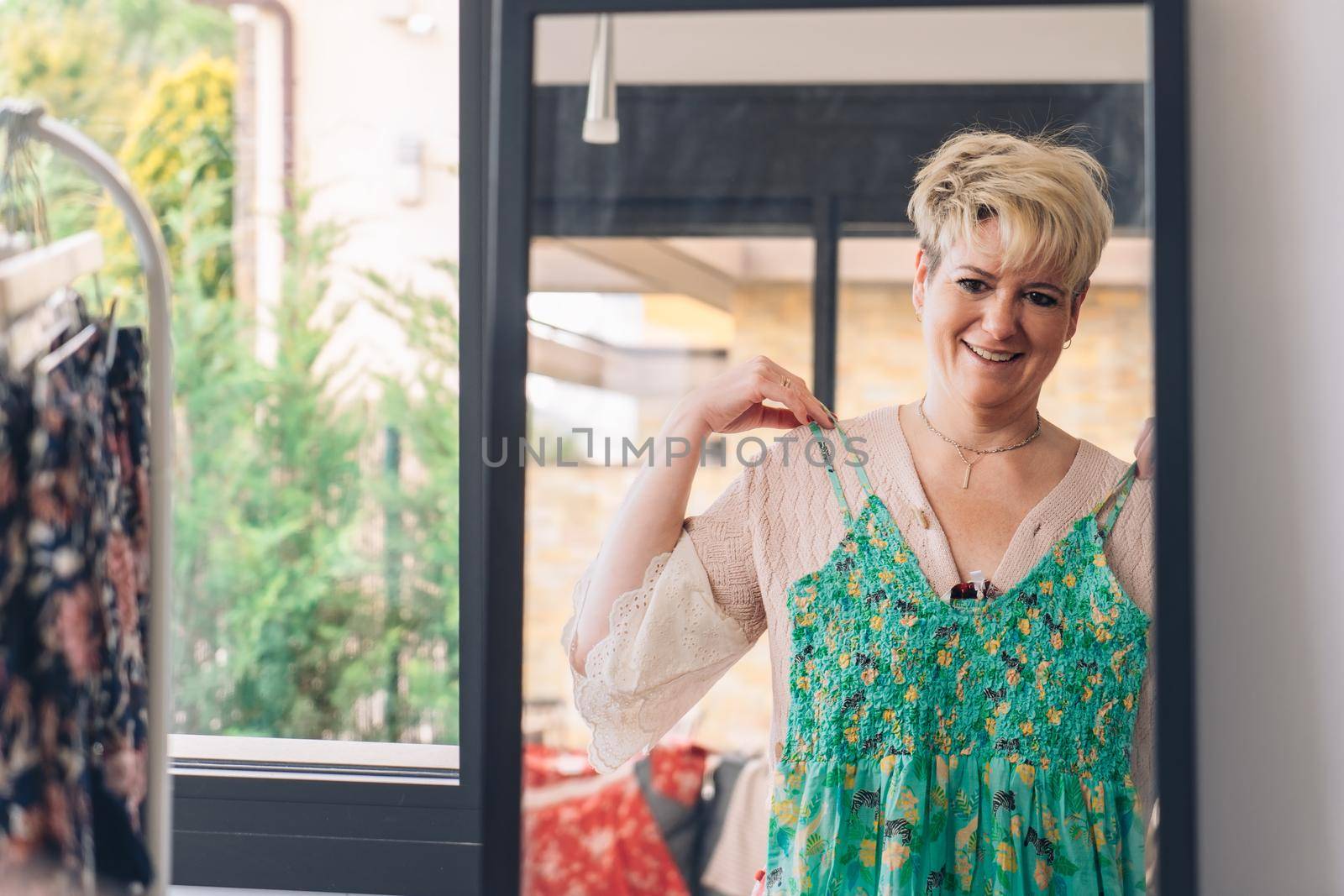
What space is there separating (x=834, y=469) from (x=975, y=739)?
0.31 meters

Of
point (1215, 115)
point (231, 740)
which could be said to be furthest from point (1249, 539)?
point (231, 740)

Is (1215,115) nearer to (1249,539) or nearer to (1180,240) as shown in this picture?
(1180,240)

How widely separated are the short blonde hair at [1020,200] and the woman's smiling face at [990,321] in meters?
0.01

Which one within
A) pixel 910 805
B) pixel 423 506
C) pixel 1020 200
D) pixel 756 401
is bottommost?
pixel 910 805

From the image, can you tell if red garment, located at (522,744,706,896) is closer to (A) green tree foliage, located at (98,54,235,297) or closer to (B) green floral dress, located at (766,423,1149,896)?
(B) green floral dress, located at (766,423,1149,896)

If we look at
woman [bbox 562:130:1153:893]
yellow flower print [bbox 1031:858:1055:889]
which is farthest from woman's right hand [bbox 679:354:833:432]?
yellow flower print [bbox 1031:858:1055:889]

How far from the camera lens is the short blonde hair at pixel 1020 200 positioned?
1188 millimetres

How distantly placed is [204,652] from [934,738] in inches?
43.0

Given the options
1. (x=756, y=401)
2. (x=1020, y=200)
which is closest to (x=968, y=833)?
(x=756, y=401)

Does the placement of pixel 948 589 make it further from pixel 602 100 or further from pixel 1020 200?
pixel 602 100

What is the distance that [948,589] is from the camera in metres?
1.19

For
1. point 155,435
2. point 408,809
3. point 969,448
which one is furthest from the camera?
point 408,809

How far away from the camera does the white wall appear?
1.24 metres

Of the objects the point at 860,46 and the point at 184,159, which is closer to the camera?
the point at 860,46
